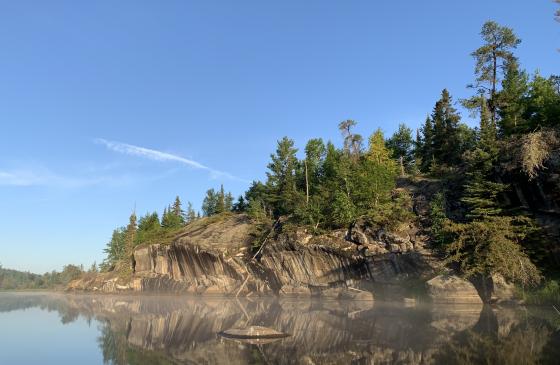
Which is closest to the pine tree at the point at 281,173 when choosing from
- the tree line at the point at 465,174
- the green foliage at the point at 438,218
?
the tree line at the point at 465,174

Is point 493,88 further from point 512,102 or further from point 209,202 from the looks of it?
point 209,202

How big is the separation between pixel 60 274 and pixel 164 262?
5365 inches

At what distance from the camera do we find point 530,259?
32.7 m

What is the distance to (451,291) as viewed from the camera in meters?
34.6

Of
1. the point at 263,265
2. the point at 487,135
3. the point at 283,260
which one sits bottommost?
the point at 263,265

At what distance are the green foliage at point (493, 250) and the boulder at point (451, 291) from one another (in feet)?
3.83

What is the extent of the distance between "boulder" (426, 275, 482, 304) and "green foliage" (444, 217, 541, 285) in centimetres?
117

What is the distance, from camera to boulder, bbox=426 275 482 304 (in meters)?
34.0

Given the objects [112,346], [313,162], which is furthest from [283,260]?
[112,346]

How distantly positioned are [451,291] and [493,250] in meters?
5.83

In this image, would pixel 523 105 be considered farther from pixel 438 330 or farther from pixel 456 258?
pixel 438 330

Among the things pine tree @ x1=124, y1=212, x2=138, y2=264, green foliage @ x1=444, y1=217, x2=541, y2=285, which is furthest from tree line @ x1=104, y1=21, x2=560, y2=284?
pine tree @ x1=124, y1=212, x2=138, y2=264

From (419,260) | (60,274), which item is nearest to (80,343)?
(419,260)

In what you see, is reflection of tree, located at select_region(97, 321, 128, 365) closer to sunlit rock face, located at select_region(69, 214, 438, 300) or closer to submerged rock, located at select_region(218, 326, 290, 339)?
submerged rock, located at select_region(218, 326, 290, 339)
